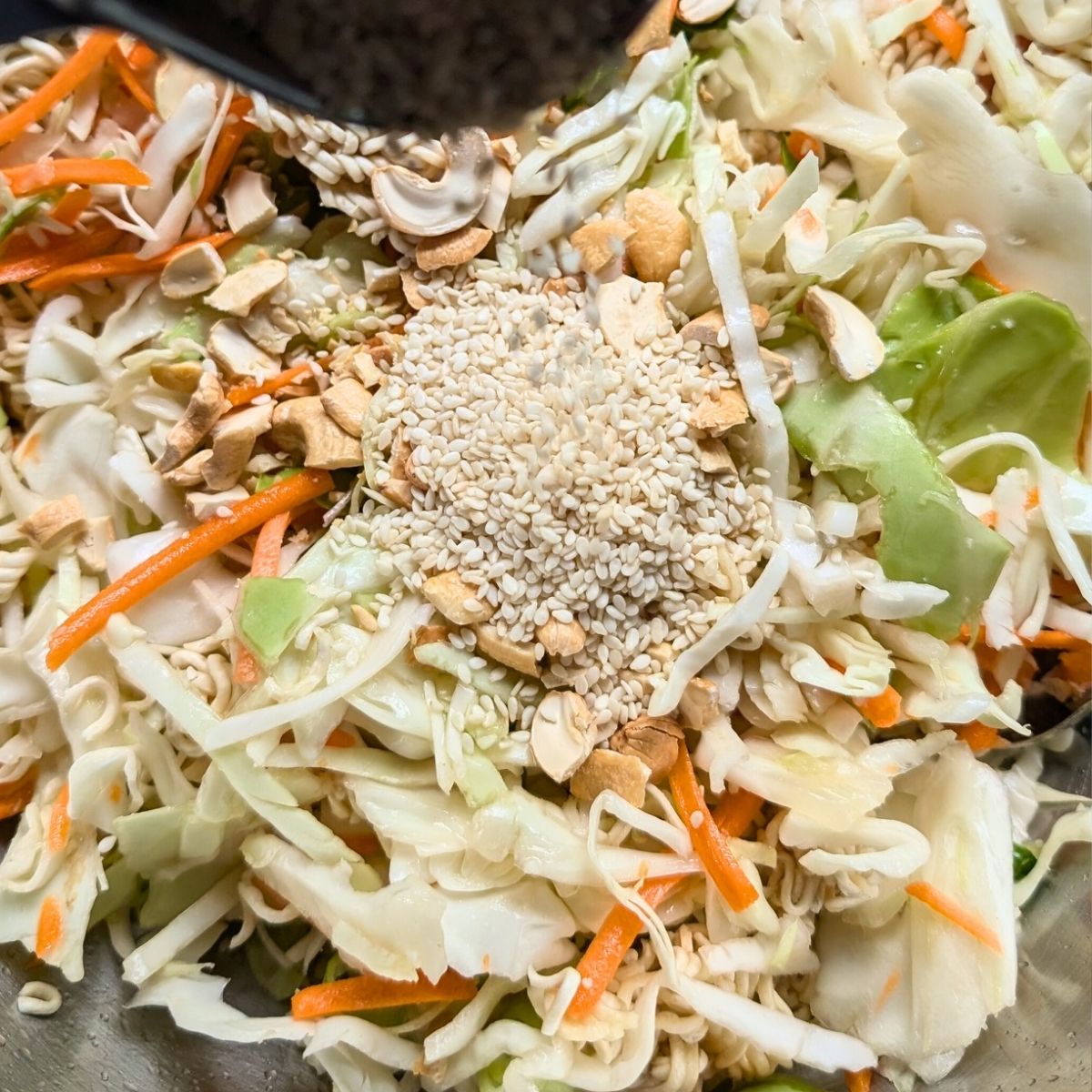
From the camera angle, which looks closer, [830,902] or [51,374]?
[830,902]

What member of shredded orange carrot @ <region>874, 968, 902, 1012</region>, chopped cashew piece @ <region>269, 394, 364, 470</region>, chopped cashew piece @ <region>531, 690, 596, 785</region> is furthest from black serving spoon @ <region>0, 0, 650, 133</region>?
shredded orange carrot @ <region>874, 968, 902, 1012</region>

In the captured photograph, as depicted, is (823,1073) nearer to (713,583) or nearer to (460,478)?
(713,583)

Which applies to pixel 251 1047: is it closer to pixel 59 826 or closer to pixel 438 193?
pixel 59 826

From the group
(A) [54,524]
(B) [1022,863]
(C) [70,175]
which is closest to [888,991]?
(B) [1022,863]

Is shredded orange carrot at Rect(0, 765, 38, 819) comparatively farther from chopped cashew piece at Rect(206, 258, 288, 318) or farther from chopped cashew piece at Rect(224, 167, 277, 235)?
chopped cashew piece at Rect(224, 167, 277, 235)

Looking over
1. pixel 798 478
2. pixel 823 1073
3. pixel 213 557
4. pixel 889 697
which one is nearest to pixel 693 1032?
pixel 823 1073

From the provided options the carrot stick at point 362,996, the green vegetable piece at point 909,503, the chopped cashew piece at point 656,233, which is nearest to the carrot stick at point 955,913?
the green vegetable piece at point 909,503

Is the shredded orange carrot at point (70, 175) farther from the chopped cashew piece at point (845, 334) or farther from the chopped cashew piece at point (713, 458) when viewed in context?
the chopped cashew piece at point (845, 334)
